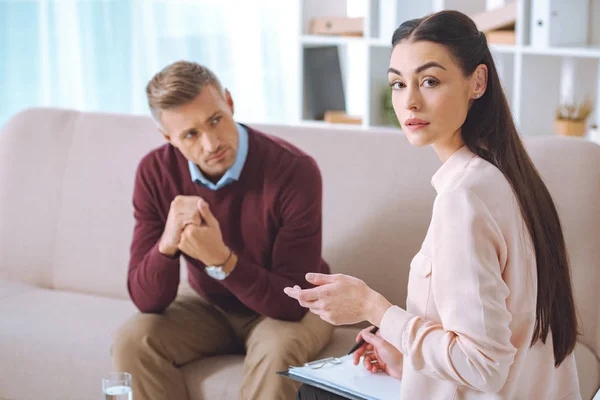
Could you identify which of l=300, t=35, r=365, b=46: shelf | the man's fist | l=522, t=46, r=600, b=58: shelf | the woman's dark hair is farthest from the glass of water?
l=300, t=35, r=365, b=46: shelf

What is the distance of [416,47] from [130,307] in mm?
1357

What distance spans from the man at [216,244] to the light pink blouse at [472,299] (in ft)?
1.93

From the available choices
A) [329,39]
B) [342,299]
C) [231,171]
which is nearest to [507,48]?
[329,39]

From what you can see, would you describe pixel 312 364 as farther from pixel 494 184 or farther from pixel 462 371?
pixel 494 184

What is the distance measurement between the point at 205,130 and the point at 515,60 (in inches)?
66.8

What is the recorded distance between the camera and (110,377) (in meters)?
1.43

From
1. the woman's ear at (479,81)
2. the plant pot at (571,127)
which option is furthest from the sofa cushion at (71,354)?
the plant pot at (571,127)

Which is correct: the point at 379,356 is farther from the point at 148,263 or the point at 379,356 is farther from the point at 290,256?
the point at 148,263

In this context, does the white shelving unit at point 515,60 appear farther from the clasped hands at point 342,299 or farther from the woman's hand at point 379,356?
the clasped hands at point 342,299

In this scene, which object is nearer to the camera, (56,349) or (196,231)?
(196,231)

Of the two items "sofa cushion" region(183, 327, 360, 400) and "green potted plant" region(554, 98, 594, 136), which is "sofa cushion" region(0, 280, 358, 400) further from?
"green potted plant" region(554, 98, 594, 136)

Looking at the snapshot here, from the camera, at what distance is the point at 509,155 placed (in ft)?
4.34

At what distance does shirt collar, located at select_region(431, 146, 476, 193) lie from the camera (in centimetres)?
132

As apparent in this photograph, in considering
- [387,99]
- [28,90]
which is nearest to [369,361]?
[387,99]
